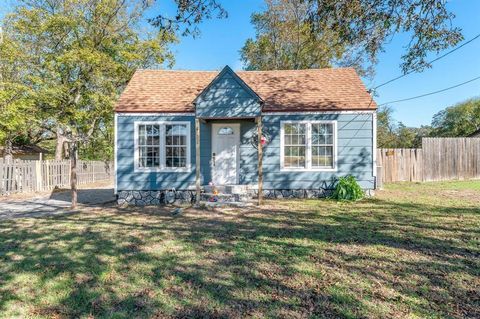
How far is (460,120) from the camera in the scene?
4144 centimetres

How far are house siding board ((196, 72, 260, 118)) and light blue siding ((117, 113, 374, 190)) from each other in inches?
42.5

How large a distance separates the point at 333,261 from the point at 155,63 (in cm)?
2118

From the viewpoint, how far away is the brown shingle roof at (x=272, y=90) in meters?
11.1

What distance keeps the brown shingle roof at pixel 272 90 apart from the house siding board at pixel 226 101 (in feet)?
3.36

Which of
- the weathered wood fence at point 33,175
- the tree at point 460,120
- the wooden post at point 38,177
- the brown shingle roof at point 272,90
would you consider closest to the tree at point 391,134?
the tree at point 460,120

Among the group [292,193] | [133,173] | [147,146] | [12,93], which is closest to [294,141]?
[292,193]

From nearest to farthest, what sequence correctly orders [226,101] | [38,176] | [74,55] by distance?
1. [226,101]
2. [38,176]
3. [74,55]

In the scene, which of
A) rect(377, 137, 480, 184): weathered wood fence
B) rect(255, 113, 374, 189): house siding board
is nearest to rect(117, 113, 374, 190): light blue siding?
rect(255, 113, 374, 189): house siding board

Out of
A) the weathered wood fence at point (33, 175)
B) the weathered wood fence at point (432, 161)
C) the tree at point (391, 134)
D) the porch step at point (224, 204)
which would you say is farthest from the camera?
the tree at point (391, 134)

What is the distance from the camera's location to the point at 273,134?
11195 mm

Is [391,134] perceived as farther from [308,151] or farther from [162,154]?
[162,154]

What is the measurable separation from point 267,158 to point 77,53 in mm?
12908

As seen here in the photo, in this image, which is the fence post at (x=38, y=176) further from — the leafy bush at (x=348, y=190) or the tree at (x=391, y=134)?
the tree at (x=391, y=134)

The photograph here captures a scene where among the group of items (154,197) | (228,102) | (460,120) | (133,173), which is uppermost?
(460,120)
